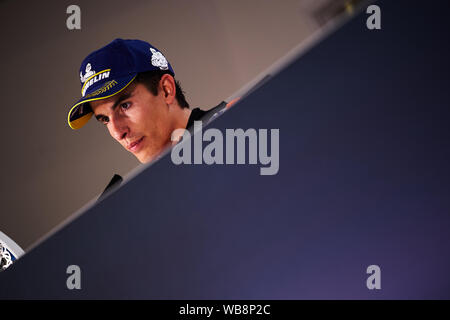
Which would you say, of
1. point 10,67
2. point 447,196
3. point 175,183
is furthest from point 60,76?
point 447,196

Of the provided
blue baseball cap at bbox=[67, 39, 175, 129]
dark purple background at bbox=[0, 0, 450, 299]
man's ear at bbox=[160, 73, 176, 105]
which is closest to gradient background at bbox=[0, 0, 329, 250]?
man's ear at bbox=[160, 73, 176, 105]

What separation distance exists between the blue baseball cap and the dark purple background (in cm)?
60

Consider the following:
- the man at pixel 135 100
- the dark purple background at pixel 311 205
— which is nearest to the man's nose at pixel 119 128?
the man at pixel 135 100

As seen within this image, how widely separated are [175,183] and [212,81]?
167 centimetres

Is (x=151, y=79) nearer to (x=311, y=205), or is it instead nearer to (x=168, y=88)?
(x=168, y=88)

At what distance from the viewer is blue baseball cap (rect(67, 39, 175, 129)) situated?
3.01ft

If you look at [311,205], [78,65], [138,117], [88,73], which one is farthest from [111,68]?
[78,65]

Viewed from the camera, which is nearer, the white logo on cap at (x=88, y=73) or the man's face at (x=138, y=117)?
the white logo on cap at (x=88, y=73)

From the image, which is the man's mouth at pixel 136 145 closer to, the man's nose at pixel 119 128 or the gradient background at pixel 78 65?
the man's nose at pixel 119 128

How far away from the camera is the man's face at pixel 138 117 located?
3.44 feet

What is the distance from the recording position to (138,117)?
1067 millimetres

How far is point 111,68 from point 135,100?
130mm

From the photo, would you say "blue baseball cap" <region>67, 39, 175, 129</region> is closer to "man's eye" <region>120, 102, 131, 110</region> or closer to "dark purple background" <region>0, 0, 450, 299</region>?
"man's eye" <region>120, 102, 131, 110</region>

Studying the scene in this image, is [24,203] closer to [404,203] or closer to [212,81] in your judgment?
[212,81]
